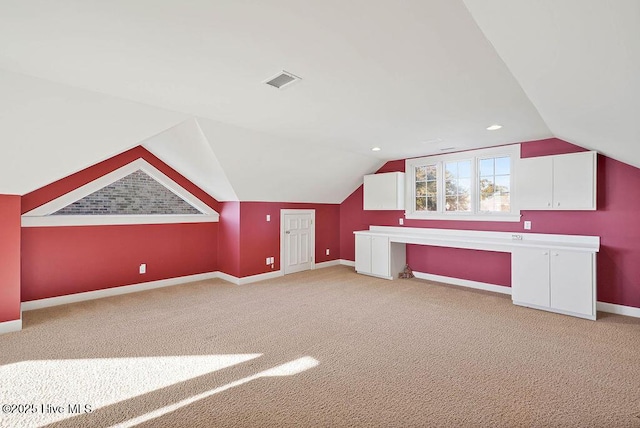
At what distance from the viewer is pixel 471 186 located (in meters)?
5.02

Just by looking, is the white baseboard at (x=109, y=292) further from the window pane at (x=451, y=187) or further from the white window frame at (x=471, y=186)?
the window pane at (x=451, y=187)

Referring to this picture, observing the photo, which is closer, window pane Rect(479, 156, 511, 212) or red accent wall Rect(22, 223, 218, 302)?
red accent wall Rect(22, 223, 218, 302)

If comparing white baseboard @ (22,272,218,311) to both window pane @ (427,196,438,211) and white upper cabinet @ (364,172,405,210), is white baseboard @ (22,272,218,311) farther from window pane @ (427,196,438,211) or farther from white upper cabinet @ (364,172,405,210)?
window pane @ (427,196,438,211)

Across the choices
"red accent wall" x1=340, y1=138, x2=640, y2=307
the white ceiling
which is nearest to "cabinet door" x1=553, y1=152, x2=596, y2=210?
"red accent wall" x1=340, y1=138, x2=640, y2=307

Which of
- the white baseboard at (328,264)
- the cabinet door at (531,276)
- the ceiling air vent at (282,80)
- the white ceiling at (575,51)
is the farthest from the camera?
the white baseboard at (328,264)

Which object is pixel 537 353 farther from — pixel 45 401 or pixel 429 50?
pixel 45 401

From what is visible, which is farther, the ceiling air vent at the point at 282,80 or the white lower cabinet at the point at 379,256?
the white lower cabinet at the point at 379,256

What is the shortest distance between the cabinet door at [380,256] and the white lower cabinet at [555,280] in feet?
6.51

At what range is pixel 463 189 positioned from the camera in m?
5.15

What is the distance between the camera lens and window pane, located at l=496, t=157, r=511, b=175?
4641 mm

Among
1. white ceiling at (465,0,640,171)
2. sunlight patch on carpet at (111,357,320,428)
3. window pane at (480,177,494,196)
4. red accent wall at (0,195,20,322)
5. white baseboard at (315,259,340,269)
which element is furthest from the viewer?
white baseboard at (315,259,340,269)

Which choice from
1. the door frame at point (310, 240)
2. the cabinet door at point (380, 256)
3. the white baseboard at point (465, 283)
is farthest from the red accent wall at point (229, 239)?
the white baseboard at point (465, 283)

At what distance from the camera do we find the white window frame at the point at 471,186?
4.55 meters

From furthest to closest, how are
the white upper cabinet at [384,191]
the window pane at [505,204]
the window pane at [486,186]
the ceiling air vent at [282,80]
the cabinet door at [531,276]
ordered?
the white upper cabinet at [384,191] → the window pane at [486,186] → the window pane at [505,204] → the cabinet door at [531,276] → the ceiling air vent at [282,80]
